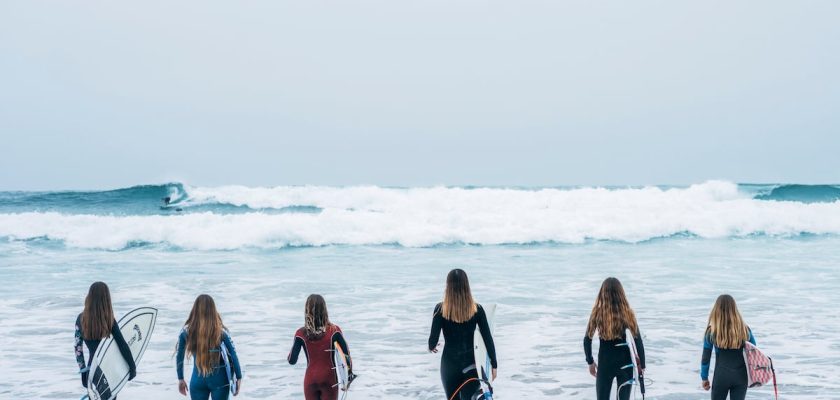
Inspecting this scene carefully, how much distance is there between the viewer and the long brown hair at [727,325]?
4.32 metres

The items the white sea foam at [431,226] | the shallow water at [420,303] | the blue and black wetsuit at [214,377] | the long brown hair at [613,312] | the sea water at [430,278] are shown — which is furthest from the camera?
the white sea foam at [431,226]

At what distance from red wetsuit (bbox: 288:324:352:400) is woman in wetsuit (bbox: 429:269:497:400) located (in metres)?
0.69

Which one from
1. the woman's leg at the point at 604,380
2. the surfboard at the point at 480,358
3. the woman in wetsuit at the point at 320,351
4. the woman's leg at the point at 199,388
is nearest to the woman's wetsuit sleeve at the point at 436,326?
the surfboard at the point at 480,358

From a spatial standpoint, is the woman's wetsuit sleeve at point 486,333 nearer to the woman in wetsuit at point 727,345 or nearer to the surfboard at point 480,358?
the surfboard at point 480,358

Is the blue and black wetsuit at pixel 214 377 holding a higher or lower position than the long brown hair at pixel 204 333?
lower

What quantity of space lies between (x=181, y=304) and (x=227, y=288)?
62.6 inches

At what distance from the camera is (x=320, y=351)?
4.41 metres

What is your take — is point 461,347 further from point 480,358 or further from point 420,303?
point 420,303

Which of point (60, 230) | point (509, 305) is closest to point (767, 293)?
point (509, 305)

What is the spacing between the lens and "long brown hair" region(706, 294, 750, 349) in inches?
170

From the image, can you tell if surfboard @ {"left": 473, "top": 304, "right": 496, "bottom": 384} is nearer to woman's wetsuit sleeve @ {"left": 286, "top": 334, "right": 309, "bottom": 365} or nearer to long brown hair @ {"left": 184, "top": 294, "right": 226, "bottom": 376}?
woman's wetsuit sleeve @ {"left": 286, "top": 334, "right": 309, "bottom": 365}

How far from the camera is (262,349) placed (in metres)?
7.87

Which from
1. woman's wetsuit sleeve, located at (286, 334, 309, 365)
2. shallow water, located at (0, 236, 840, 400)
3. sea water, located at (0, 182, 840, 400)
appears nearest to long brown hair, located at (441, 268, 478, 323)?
woman's wetsuit sleeve, located at (286, 334, 309, 365)

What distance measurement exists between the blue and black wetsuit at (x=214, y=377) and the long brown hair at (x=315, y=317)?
1.67 feet
